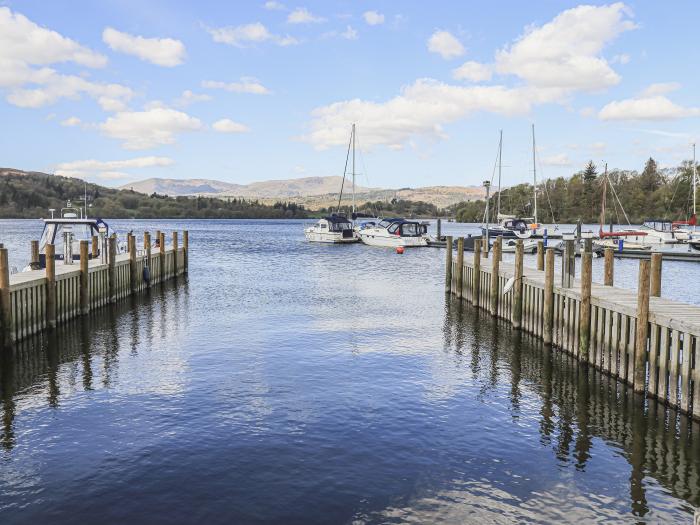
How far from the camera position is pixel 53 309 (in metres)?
24.4

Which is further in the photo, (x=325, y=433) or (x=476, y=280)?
(x=476, y=280)

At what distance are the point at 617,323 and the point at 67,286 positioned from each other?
22021 mm

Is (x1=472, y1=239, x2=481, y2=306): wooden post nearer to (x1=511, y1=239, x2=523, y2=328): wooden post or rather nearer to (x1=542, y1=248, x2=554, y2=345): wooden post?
(x1=511, y1=239, x2=523, y2=328): wooden post

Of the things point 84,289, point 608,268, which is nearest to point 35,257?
point 84,289

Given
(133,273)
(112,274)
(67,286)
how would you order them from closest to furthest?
(67,286)
(112,274)
(133,273)

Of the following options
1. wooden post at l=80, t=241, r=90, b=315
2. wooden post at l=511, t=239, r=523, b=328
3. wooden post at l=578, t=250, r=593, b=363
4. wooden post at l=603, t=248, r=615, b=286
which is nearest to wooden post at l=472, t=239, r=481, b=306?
wooden post at l=511, t=239, r=523, b=328

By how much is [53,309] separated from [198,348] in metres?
6.59

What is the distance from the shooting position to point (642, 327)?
15641 mm

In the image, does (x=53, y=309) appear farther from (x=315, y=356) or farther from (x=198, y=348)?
(x=315, y=356)

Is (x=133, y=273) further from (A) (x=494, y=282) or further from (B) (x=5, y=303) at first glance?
(A) (x=494, y=282)

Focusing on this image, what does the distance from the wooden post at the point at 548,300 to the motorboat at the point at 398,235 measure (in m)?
63.5

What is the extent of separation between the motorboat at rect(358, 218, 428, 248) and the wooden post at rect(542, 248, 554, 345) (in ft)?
208

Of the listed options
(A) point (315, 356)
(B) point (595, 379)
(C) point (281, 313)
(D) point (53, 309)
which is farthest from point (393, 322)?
(D) point (53, 309)

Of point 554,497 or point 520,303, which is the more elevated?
point 520,303
